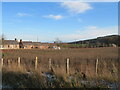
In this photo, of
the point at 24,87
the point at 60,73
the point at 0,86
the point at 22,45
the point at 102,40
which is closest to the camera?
the point at 24,87

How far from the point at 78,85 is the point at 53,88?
85 cm

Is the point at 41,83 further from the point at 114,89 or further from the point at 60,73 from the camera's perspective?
the point at 114,89

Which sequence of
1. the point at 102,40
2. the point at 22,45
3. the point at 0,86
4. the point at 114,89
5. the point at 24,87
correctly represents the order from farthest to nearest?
the point at 22,45 < the point at 102,40 < the point at 0,86 < the point at 24,87 < the point at 114,89

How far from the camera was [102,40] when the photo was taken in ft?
271

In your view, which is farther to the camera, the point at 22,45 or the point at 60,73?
the point at 22,45

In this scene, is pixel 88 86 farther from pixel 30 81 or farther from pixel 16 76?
pixel 16 76

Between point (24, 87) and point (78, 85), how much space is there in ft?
6.49

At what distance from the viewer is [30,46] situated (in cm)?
9844

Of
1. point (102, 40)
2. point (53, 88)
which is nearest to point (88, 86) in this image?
point (53, 88)

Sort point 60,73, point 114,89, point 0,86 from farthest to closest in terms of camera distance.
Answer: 1. point 60,73
2. point 0,86
3. point 114,89

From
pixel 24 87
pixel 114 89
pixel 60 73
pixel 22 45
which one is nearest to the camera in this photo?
pixel 114 89

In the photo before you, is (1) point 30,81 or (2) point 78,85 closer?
(2) point 78,85

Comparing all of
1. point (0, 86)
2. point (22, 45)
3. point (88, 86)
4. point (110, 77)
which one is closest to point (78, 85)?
point (88, 86)

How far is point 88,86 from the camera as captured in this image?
5.21 metres
